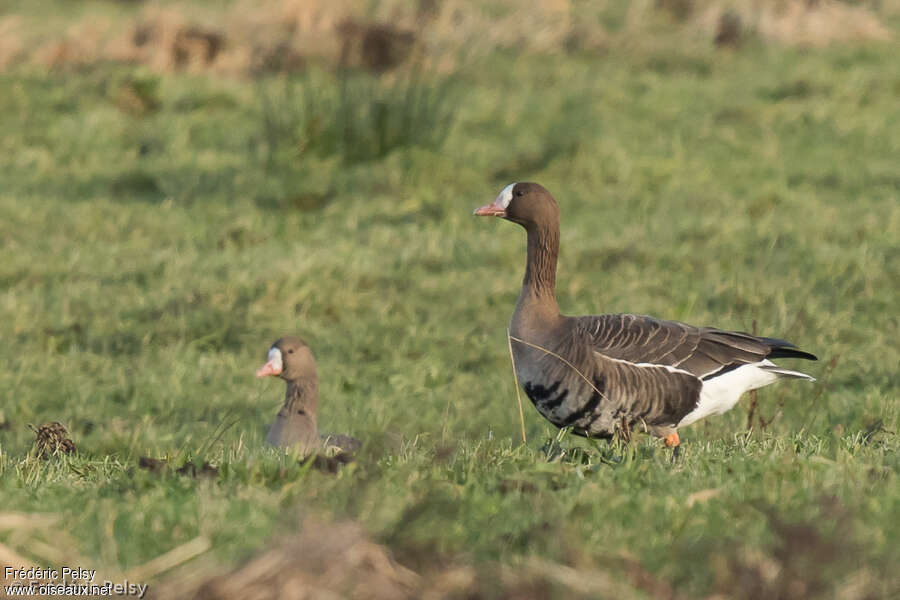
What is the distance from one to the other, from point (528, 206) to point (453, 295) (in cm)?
266

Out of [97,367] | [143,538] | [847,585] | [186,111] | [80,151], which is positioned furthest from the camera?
[186,111]

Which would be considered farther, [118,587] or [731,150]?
[731,150]

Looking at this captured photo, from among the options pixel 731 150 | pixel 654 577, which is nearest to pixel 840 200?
pixel 731 150

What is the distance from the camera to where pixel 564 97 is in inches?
579

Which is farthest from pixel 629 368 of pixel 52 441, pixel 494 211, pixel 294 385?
pixel 52 441

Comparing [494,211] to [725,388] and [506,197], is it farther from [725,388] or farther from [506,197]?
[725,388]

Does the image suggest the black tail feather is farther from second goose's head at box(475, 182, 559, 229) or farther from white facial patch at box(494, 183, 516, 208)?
white facial patch at box(494, 183, 516, 208)

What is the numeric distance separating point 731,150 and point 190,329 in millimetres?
6431

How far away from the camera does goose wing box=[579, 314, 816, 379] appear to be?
6258mm

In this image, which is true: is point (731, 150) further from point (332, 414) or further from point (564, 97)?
point (332, 414)

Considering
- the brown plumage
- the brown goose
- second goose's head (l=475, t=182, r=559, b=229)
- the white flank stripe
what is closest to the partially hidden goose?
the brown plumage

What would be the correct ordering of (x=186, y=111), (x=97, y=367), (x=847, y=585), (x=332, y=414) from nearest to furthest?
(x=847, y=585) < (x=332, y=414) < (x=97, y=367) < (x=186, y=111)

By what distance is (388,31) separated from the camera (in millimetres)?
15820

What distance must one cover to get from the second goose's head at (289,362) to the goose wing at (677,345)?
1.54 metres
